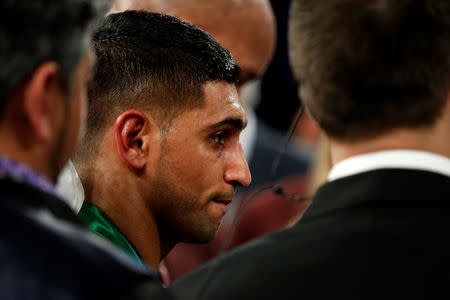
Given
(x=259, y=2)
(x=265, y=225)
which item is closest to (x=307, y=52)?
(x=259, y=2)

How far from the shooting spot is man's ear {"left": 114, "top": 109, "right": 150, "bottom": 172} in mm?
2312

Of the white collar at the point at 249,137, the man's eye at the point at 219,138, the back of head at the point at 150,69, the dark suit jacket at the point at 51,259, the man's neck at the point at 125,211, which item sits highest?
the dark suit jacket at the point at 51,259

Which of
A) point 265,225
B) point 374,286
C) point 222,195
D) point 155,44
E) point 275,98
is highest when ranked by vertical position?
point 374,286

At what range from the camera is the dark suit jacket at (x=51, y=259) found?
4.21ft

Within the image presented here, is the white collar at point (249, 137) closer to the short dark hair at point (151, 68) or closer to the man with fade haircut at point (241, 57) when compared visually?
the man with fade haircut at point (241, 57)

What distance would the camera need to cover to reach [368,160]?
160 cm

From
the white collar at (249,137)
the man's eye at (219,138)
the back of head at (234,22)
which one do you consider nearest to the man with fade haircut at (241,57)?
the back of head at (234,22)

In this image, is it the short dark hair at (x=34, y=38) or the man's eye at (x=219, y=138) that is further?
the man's eye at (x=219, y=138)

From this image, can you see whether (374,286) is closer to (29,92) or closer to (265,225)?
(29,92)

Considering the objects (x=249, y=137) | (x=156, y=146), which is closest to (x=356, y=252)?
(x=156, y=146)

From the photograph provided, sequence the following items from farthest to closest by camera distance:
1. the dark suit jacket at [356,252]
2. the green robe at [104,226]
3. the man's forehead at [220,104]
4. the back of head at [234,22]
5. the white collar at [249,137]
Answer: the white collar at [249,137], the back of head at [234,22], the man's forehead at [220,104], the green robe at [104,226], the dark suit jacket at [356,252]

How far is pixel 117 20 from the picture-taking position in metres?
2.49

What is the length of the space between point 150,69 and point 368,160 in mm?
869

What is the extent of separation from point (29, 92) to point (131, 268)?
0.25 meters
